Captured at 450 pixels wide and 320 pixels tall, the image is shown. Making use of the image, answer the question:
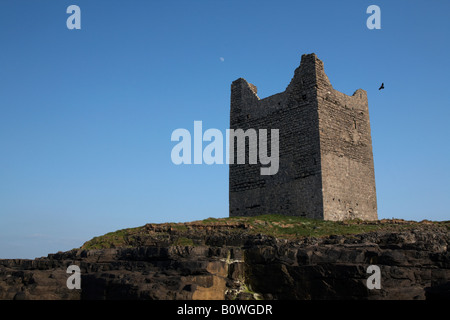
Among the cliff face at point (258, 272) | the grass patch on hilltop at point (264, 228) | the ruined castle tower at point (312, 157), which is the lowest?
the cliff face at point (258, 272)

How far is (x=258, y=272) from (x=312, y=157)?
12278 millimetres

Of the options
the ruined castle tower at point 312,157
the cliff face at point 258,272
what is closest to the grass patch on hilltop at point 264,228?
the ruined castle tower at point 312,157

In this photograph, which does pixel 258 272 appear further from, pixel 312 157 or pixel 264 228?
pixel 312 157

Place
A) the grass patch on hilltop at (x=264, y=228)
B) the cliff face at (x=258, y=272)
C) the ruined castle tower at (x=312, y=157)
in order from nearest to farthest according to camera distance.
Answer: the cliff face at (x=258, y=272)
the grass patch on hilltop at (x=264, y=228)
the ruined castle tower at (x=312, y=157)

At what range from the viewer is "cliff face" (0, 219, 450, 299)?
11.0 metres

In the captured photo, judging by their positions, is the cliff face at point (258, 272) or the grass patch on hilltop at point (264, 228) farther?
the grass patch on hilltop at point (264, 228)

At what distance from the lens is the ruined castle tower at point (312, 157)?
2394cm

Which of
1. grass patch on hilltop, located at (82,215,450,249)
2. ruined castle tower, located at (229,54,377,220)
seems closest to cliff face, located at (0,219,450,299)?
grass patch on hilltop, located at (82,215,450,249)

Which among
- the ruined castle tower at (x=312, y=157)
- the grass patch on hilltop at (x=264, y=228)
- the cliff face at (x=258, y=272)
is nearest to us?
the cliff face at (x=258, y=272)

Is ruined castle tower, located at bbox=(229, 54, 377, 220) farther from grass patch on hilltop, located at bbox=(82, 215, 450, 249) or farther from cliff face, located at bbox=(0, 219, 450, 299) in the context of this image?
cliff face, located at bbox=(0, 219, 450, 299)

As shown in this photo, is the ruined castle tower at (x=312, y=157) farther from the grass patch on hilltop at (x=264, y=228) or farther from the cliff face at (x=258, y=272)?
the cliff face at (x=258, y=272)

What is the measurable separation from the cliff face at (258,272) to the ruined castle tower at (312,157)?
9123mm

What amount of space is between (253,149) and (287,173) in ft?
10.8

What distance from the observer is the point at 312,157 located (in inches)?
949
